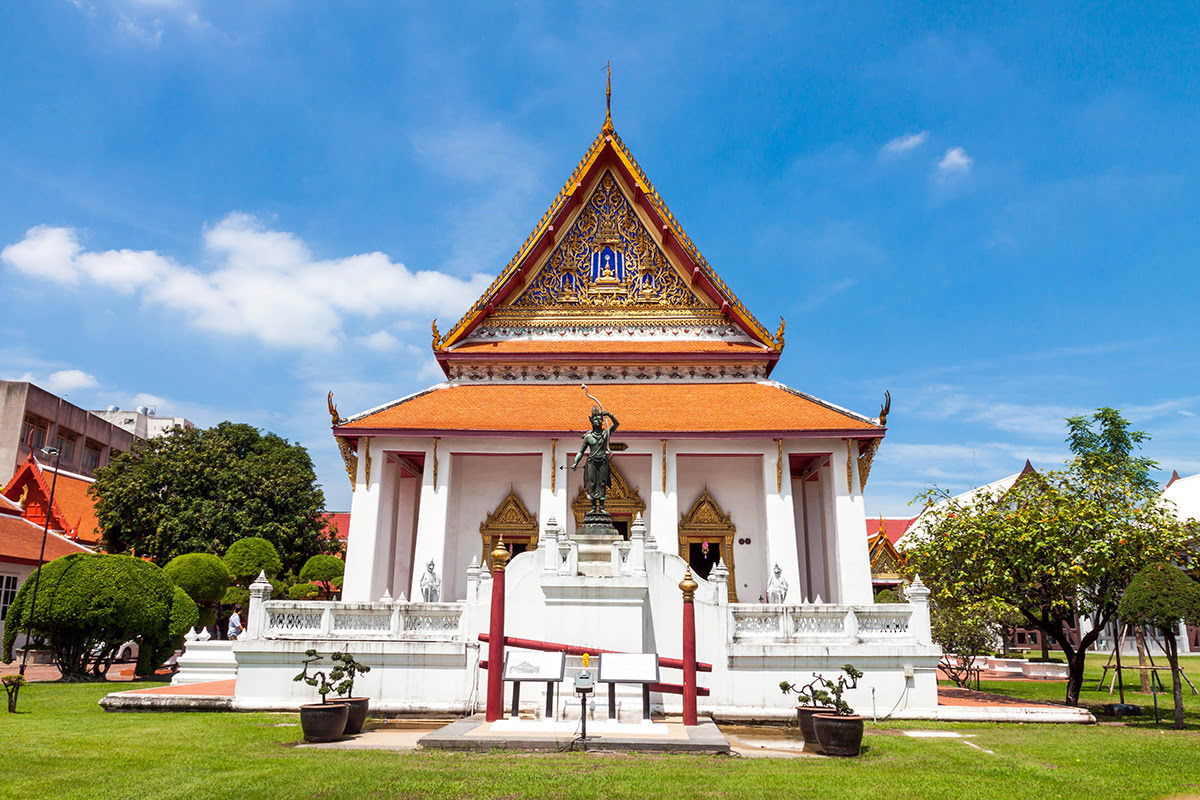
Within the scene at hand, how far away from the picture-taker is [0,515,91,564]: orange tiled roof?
22.4 m

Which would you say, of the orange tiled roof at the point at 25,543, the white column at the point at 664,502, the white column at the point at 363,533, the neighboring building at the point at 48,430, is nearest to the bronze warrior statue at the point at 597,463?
the white column at the point at 664,502

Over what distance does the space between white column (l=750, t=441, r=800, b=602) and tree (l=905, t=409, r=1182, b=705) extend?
2.45 m

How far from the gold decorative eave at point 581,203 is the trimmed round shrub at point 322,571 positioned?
10555 millimetres

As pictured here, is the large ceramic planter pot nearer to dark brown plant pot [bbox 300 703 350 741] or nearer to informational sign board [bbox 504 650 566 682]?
dark brown plant pot [bbox 300 703 350 741]

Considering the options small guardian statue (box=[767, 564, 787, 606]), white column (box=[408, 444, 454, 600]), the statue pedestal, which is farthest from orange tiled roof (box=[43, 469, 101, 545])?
Result: the statue pedestal

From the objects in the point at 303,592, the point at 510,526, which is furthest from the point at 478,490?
the point at 303,592

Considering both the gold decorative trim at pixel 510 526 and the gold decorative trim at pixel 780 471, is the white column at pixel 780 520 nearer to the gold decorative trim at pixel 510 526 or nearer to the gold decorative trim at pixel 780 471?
the gold decorative trim at pixel 780 471

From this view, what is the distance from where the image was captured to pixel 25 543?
77.8 ft

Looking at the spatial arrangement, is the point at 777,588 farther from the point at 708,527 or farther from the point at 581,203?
the point at 581,203

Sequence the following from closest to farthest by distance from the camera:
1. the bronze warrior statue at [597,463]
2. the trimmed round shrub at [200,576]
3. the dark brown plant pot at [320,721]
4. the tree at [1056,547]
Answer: the dark brown plant pot at [320,721], the bronze warrior statue at [597,463], the tree at [1056,547], the trimmed round shrub at [200,576]

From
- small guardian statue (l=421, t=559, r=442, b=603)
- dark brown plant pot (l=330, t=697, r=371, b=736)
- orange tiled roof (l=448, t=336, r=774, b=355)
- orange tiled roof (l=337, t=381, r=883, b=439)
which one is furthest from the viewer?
orange tiled roof (l=448, t=336, r=774, b=355)

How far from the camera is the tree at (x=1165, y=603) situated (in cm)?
1071

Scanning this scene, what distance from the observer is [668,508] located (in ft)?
55.7

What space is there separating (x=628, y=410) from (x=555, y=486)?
251cm
